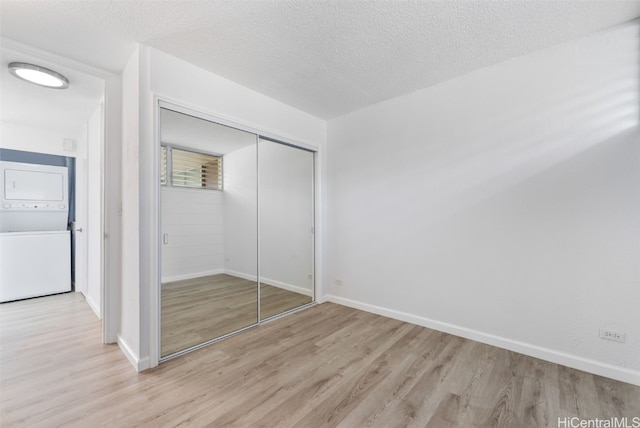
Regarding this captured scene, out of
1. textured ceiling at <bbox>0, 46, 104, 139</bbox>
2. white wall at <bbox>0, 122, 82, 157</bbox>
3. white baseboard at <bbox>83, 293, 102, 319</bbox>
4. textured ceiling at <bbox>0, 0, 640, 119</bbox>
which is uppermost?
textured ceiling at <bbox>0, 0, 640, 119</bbox>

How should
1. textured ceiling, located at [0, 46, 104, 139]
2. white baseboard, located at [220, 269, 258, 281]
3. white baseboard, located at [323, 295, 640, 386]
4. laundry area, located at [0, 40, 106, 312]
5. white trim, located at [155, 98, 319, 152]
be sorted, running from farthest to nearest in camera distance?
white baseboard, located at [220, 269, 258, 281] < laundry area, located at [0, 40, 106, 312] < textured ceiling, located at [0, 46, 104, 139] < white trim, located at [155, 98, 319, 152] < white baseboard, located at [323, 295, 640, 386]

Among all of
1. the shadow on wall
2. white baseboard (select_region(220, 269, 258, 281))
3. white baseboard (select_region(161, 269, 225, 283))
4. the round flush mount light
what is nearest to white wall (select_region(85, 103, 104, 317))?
the round flush mount light

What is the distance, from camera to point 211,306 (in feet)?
10.7

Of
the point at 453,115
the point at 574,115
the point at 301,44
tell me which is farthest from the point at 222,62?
the point at 574,115

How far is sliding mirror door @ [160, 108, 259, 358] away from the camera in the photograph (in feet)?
8.29

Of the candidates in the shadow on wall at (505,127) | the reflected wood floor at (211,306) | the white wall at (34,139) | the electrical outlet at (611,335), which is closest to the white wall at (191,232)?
the reflected wood floor at (211,306)

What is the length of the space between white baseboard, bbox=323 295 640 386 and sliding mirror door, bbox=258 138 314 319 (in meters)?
1.19

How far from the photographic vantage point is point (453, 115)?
272 cm

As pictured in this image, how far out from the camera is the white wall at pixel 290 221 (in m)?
3.72

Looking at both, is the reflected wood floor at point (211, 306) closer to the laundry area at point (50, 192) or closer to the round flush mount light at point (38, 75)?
the laundry area at point (50, 192)

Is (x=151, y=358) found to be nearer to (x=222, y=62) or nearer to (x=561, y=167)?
(x=222, y=62)

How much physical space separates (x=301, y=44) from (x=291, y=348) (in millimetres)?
2655
